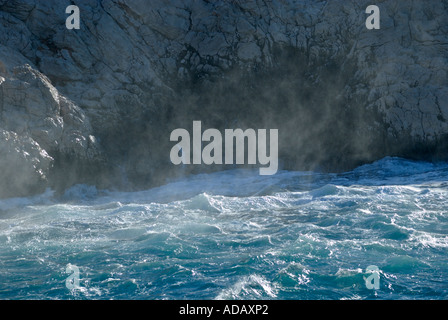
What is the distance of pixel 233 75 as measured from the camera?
16750 millimetres

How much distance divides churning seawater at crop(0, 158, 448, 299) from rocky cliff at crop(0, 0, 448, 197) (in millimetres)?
1623

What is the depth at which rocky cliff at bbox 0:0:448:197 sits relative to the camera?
598 inches

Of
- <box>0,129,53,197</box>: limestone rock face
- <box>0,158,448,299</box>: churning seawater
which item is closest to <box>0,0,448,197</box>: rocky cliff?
<box>0,129,53,197</box>: limestone rock face

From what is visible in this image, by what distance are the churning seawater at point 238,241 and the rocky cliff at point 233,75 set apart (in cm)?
162

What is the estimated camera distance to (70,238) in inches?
372

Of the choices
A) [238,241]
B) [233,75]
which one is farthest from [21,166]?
[233,75]

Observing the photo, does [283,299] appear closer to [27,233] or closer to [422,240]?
[422,240]

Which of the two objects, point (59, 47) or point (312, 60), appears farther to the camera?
point (312, 60)

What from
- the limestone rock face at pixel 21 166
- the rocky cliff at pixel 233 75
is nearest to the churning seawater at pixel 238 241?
the limestone rock face at pixel 21 166

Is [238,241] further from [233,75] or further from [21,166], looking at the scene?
[233,75]

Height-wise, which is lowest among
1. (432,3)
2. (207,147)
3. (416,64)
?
(207,147)

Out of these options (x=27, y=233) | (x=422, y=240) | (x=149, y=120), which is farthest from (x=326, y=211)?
(x=149, y=120)

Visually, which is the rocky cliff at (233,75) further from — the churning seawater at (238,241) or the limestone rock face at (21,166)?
the churning seawater at (238,241)
